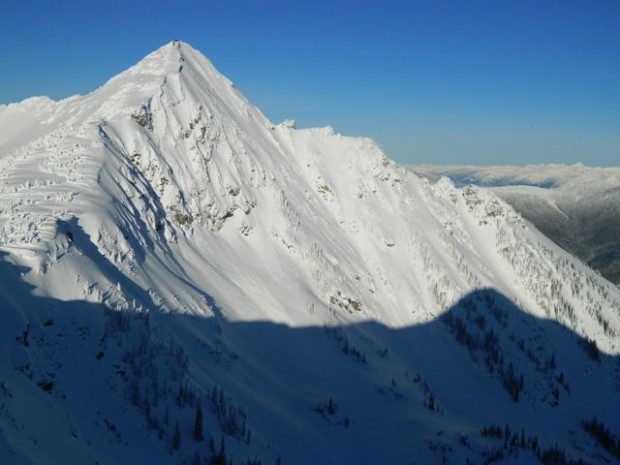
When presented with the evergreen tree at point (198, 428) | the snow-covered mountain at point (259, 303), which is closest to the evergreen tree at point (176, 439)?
the snow-covered mountain at point (259, 303)

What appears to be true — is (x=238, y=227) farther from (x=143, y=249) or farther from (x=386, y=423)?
(x=386, y=423)

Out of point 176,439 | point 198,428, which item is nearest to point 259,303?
point 198,428

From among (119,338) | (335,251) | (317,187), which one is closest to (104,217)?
(119,338)

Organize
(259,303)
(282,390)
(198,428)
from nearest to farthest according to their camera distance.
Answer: (198,428)
(282,390)
(259,303)

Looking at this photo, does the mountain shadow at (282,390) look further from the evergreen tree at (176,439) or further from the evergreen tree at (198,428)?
the evergreen tree at (176,439)

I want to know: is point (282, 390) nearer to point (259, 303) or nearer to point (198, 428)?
point (259, 303)

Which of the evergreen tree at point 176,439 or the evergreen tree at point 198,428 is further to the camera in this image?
the evergreen tree at point 198,428

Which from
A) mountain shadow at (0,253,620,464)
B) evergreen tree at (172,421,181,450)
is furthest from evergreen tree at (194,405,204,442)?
evergreen tree at (172,421,181,450)

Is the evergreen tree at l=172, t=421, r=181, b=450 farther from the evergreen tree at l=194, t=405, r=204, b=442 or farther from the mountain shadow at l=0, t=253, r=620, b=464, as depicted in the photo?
the evergreen tree at l=194, t=405, r=204, b=442

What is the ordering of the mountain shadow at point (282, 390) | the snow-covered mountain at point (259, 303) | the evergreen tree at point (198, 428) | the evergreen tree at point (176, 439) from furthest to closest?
the evergreen tree at point (198, 428)
the snow-covered mountain at point (259, 303)
the evergreen tree at point (176, 439)
the mountain shadow at point (282, 390)
